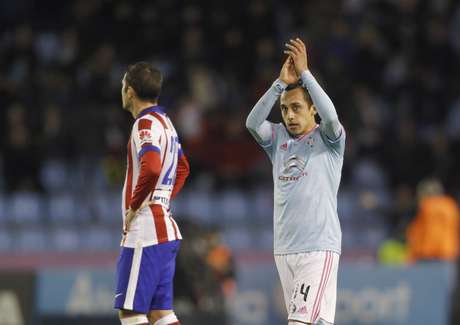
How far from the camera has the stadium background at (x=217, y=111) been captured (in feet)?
47.0

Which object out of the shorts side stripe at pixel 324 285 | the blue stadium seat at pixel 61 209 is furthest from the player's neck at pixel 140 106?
the blue stadium seat at pixel 61 209

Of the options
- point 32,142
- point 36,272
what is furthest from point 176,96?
point 36,272

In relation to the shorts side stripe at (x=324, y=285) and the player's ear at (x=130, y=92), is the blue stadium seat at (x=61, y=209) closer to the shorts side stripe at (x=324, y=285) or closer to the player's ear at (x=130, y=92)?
the player's ear at (x=130, y=92)

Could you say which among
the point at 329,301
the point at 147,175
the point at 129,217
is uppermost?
the point at 147,175

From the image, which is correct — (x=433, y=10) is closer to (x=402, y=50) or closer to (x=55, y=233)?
(x=402, y=50)

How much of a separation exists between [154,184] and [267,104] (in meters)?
0.80

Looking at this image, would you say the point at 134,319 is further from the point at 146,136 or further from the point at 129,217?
the point at 146,136

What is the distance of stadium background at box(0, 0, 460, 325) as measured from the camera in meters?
14.3

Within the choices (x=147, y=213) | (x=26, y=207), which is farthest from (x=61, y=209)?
(x=147, y=213)

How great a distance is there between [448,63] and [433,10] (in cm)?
87

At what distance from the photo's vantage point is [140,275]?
643 cm

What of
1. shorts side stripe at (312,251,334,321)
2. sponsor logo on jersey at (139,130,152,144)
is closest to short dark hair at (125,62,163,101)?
sponsor logo on jersey at (139,130,152,144)

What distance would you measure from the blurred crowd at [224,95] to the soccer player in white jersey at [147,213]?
766cm

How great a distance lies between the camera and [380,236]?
14445 millimetres
